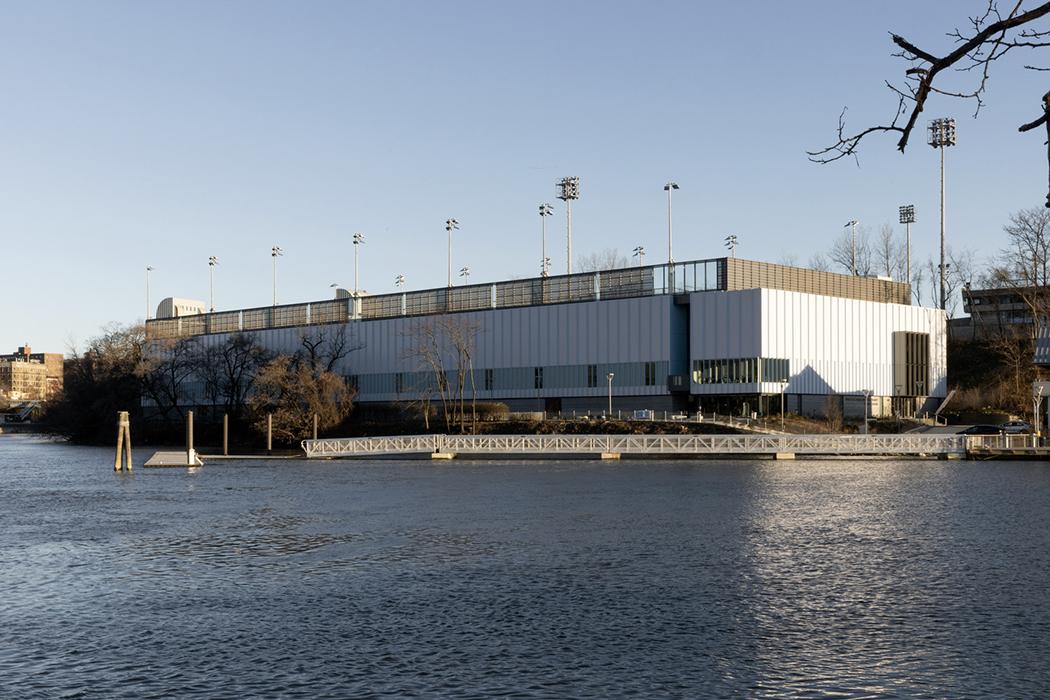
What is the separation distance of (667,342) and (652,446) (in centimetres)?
3166

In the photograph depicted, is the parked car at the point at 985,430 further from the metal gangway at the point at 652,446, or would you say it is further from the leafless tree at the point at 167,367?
the leafless tree at the point at 167,367

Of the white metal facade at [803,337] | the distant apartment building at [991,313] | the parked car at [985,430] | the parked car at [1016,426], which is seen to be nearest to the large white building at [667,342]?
the white metal facade at [803,337]

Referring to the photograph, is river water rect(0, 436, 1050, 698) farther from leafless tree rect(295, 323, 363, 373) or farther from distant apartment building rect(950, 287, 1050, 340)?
distant apartment building rect(950, 287, 1050, 340)

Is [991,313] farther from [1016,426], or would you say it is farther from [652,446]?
[652,446]

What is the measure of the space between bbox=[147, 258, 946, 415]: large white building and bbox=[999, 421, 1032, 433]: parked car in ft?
43.0

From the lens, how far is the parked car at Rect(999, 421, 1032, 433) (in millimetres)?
101875

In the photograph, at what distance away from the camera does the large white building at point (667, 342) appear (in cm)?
11269

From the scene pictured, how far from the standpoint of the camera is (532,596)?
24.4m

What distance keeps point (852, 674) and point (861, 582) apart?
30.3ft

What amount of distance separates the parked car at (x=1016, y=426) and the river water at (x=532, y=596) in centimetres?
5545

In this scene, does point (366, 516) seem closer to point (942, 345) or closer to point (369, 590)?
point (369, 590)

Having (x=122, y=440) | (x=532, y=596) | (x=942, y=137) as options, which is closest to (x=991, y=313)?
(x=942, y=137)

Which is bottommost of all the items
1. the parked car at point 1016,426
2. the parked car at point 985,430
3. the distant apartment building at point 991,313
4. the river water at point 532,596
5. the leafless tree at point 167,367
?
the river water at point 532,596

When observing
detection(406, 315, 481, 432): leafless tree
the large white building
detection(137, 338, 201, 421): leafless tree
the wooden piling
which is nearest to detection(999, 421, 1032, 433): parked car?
the large white building
